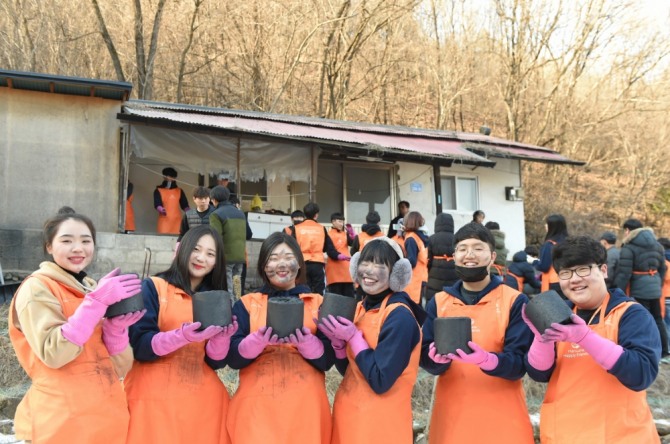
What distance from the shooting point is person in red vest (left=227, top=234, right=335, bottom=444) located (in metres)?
2.65

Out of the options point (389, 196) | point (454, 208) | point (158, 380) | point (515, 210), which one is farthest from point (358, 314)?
point (515, 210)

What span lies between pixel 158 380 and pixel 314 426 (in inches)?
30.1

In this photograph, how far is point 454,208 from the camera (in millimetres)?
14531

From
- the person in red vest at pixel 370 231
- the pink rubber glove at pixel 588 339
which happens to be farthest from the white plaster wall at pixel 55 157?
the pink rubber glove at pixel 588 339

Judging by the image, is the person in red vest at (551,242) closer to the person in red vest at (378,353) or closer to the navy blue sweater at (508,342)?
the navy blue sweater at (508,342)

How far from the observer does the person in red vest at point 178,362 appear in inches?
102

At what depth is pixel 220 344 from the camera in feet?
8.76

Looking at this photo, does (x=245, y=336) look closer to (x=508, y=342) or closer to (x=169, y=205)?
(x=508, y=342)

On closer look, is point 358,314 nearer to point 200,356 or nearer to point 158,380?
point 200,356

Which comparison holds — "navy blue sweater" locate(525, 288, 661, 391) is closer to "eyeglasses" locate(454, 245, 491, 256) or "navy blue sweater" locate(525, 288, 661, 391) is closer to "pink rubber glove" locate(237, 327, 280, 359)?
"eyeglasses" locate(454, 245, 491, 256)

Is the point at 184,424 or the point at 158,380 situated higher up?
the point at 158,380

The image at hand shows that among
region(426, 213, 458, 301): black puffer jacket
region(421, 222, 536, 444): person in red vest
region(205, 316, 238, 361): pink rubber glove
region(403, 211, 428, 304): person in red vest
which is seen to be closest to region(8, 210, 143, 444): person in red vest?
region(205, 316, 238, 361): pink rubber glove

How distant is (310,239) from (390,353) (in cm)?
505

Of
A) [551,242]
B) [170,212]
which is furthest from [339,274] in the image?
[170,212]
